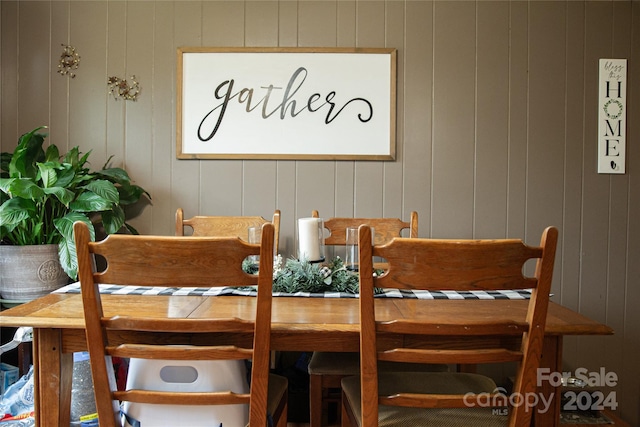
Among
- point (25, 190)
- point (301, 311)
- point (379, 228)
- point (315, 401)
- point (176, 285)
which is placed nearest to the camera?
point (176, 285)

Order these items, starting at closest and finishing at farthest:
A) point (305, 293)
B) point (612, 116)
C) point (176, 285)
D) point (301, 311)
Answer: point (176, 285) → point (301, 311) → point (305, 293) → point (612, 116)

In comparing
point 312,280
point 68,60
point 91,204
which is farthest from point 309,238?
point 68,60

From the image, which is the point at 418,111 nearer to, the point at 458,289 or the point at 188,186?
the point at 188,186

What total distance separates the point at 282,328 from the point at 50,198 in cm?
163

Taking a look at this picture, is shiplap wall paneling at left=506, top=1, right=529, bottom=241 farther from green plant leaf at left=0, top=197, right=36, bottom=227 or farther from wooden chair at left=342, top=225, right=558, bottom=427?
green plant leaf at left=0, top=197, right=36, bottom=227

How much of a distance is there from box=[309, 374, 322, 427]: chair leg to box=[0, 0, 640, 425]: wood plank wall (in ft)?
3.34

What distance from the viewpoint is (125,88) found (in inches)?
94.5

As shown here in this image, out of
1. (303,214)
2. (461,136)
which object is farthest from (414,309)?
(461,136)

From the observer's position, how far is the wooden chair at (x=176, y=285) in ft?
2.88

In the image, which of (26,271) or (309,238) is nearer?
(309,238)

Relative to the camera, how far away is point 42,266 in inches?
78.2

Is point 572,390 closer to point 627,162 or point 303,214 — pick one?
point 627,162

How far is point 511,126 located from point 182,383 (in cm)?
214

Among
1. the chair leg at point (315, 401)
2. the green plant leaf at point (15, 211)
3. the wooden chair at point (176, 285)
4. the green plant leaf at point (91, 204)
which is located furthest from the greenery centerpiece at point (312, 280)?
the green plant leaf at point (15, 211)
